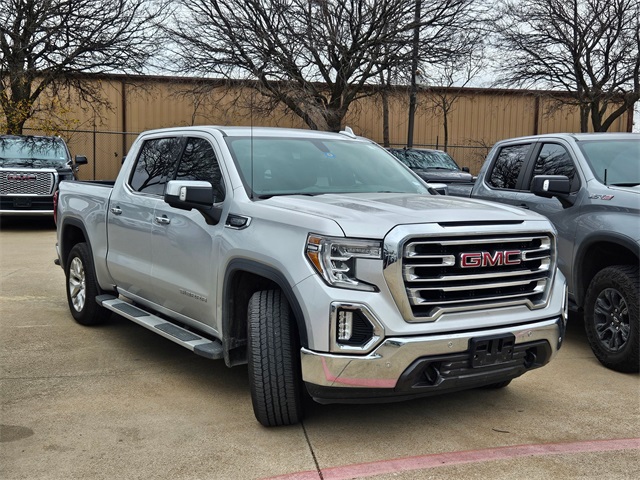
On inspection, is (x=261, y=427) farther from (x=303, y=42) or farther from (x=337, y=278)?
(x=303, y=42)

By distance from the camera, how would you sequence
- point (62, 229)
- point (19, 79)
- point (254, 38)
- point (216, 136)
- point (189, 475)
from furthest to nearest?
point (19, 79) → point (254, 38) → point (62, 229) → point (216, 136) → point (189, 475)

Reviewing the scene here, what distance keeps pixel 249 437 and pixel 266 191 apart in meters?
1.57

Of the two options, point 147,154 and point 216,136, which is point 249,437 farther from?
point 147,154

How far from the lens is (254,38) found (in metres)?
18.0

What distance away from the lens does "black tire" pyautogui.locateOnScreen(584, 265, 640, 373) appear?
4.98 metres

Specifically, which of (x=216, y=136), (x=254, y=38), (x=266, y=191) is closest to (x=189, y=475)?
(x=266, y=191)

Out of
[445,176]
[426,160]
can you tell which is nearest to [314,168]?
[445,176]

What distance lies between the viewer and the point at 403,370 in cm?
349

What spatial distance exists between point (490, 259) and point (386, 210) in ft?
2.11

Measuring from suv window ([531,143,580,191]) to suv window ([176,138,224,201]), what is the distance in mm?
3126

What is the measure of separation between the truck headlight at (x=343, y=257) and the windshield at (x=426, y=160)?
468 inches

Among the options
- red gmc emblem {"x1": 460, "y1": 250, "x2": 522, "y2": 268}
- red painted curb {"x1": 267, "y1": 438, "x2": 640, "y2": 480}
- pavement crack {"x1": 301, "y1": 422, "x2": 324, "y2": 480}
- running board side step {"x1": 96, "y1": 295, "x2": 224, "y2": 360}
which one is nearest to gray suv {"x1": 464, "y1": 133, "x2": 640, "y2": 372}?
red painted curb {"x1": 267, "y1": 438, "x2": 640, "y2": 480}

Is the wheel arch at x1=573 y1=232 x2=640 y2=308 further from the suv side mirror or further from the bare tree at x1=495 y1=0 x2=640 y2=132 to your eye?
the bare tree at x1=495 y1=0 x2=640 y2=132

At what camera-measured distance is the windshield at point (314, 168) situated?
4613 mm
